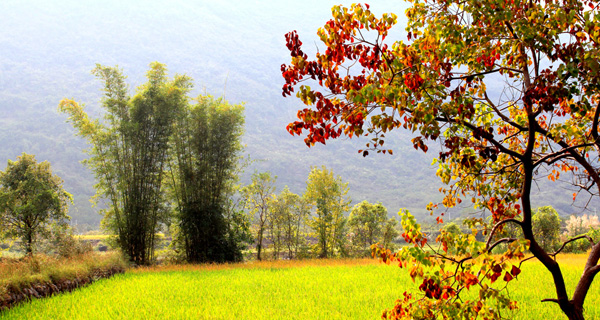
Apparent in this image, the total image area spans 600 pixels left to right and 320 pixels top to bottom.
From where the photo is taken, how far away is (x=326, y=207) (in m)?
24.1

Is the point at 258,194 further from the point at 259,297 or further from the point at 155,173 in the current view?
the point at 259,297

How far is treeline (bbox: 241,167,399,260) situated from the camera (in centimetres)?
2202

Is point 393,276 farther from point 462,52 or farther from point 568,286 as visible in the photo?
point 462,52

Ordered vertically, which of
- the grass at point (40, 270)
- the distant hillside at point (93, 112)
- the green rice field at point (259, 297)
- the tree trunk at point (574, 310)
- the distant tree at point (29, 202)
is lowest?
the green rice field at point (259, 297)

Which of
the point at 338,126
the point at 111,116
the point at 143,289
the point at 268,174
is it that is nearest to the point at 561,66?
the point at 338,126

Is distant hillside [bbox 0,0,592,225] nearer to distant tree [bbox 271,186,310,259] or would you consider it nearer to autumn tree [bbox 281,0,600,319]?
distant tree [bbox 271,186,310,259]

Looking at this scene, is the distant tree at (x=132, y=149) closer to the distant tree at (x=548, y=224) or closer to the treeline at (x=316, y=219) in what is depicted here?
the treeline at (x=316, y=219)

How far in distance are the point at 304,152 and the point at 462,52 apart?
180917mm

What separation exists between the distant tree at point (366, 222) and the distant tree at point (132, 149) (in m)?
13.8

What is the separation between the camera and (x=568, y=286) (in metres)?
9.16

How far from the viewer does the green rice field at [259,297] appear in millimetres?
7016

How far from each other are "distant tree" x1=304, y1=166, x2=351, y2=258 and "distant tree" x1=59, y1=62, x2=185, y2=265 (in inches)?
378

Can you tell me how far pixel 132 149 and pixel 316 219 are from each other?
38.2 ft

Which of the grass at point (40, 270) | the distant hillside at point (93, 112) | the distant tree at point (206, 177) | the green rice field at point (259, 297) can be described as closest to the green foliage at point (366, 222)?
the distant tree at point (206, 177)
